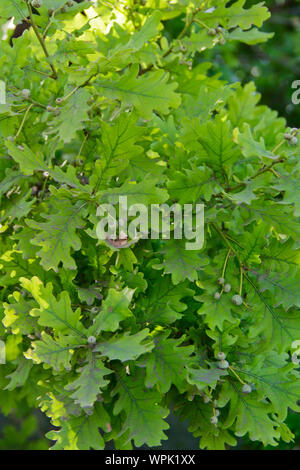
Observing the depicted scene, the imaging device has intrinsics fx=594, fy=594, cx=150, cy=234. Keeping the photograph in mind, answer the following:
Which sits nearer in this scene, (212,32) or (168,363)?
(168,363)

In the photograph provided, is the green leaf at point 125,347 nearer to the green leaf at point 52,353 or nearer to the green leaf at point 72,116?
the green leaf at point 52,353

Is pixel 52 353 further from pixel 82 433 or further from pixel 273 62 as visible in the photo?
pixel 273 62

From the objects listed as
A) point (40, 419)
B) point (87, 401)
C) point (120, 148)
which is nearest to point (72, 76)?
point (120, 148)

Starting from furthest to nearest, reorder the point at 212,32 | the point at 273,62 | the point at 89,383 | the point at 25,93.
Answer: the point at 273,62
the point at 212,32
the point at 25,93
the point at 89,383

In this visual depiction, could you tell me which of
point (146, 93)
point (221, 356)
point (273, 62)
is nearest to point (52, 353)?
point (221, 356)

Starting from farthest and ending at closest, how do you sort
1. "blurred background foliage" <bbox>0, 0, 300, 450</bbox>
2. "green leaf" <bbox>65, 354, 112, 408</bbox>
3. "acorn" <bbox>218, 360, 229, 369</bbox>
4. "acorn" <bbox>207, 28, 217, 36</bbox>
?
"blurred background foliage" <bbox>0, 0, 300, 450</bbox> → "acorn" <bbox>207, 28, 217, 36</bbox> → "acorn" <bbox>218, 360, 229, 369</bbox> → "green leaf" <bbox>65, 354, 112, 408</bbox>

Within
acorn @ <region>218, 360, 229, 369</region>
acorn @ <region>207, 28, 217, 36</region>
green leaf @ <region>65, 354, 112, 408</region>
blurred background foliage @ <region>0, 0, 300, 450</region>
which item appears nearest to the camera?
green leaf @ <region>65, 354, 112, 408</region>

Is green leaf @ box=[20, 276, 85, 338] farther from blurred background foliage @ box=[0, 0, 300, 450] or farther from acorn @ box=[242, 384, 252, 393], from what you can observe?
blurred background foliage @ box=[0, 0, 300, 450]

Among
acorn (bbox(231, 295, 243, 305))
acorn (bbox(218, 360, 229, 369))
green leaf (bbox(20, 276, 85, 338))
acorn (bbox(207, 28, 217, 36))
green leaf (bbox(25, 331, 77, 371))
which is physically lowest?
acorn (bbox(218, 360, 229, 369))

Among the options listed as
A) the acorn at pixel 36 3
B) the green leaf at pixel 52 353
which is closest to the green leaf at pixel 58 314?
the green leaf at pixel 52 353

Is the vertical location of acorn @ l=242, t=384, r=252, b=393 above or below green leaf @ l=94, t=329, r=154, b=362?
below

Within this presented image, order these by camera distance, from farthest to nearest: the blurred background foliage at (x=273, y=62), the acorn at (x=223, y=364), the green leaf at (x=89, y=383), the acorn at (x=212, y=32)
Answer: the blurred background foliage at (x=273, y=62), the acorn at (x=212, y=32), the acorn at (x=223, y=364), the green leaf at (x=89, y=383)

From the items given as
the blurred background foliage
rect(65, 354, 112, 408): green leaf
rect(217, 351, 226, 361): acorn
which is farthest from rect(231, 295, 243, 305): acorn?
the blurred background foliage

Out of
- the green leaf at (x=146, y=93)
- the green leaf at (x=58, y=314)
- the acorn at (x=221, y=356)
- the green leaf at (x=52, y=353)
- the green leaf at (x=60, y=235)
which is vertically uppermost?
the green leaf at (x=146, y=93)
